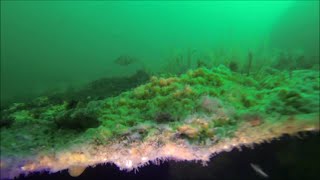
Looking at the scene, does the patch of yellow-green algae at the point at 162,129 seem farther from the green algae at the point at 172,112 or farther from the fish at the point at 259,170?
the fish at the point at 259,170

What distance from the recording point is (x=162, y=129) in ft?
11.6

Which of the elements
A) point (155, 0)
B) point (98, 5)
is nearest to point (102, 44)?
point (98, 5)

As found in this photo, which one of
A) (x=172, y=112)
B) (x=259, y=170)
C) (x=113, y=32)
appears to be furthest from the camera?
(x=113, y=32)

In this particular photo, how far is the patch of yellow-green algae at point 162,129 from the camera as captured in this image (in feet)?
10.9

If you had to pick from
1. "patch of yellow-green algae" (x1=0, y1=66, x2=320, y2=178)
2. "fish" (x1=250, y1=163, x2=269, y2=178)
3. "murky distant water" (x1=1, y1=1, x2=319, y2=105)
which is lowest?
"fish" (x1=250, y1=163, x2=269, y2=178)

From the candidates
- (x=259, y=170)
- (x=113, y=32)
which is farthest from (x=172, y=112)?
(x=113, y=32)

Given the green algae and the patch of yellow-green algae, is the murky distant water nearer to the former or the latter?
the green algae

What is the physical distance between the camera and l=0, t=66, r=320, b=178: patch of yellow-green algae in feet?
10.9

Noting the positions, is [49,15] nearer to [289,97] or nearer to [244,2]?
[244,2]

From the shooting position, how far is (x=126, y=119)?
3982 millimetres

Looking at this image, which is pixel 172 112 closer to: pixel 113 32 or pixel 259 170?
pixel 259 170

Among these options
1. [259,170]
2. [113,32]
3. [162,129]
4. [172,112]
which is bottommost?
[259,170]

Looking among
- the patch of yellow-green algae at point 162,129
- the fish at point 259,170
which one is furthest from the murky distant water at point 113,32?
the fish at point 259,170

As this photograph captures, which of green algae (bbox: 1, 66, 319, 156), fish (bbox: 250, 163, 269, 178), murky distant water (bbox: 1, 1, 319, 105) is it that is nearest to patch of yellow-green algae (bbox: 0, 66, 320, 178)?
green algae (bbox: 1, 66, 319, 156)
